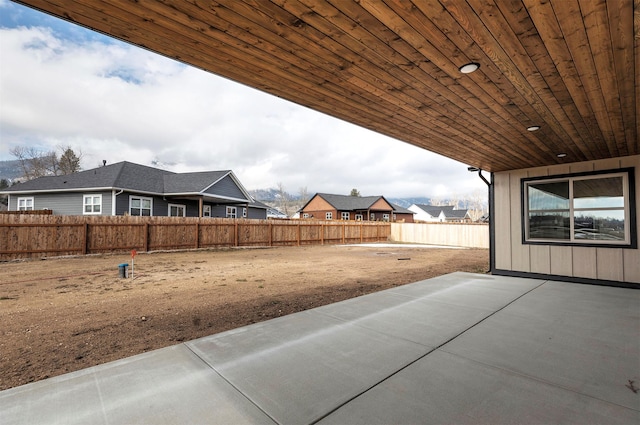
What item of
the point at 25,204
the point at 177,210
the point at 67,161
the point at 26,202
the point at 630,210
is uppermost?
the point at 67,161

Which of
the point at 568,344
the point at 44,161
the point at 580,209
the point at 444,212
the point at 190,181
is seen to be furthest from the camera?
the point at 444,212

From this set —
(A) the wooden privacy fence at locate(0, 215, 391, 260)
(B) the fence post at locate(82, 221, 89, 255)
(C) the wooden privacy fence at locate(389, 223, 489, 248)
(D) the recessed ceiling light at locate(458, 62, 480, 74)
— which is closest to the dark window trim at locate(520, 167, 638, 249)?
(D) the recessed ceiling light at locate(458, 62, 480, 74)

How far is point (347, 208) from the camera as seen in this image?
1470 inches

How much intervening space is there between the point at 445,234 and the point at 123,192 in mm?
19674

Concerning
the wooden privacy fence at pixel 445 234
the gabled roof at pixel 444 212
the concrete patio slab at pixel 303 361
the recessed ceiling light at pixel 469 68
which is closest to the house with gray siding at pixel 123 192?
the wooden privacy fence at pixel 445 234

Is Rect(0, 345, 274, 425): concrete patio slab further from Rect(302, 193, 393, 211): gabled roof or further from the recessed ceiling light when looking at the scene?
Rect(302, 193, 393, 211): gabled roof

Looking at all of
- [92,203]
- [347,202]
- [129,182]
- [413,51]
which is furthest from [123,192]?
[347,202]

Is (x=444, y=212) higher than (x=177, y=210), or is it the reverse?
(x=444, y=212)

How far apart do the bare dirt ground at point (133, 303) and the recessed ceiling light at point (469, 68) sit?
350cm

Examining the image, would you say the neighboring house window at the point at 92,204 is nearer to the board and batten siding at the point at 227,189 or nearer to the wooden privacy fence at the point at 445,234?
the board and batten siding at the point at 227,189

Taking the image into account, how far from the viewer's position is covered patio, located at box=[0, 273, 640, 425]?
5.58ft

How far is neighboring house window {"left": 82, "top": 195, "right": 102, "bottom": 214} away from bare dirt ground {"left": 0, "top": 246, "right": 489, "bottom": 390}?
756 centimetres

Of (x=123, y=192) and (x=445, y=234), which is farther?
(x=445, y=234)

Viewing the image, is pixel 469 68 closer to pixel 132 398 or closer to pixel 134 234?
pixel 132 398
